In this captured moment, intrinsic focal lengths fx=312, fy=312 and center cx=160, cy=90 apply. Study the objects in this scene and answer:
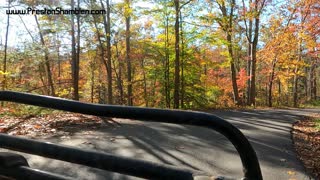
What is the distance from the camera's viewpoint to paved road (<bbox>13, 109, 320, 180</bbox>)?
5.36 meters

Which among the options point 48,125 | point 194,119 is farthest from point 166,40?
point 194,119

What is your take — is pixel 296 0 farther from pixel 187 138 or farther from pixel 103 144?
pixel 103 144

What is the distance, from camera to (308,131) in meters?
10.2

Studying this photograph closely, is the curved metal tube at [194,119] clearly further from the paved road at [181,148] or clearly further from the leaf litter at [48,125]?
the leaf litter at [48,125]

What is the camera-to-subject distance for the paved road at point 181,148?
211 inches

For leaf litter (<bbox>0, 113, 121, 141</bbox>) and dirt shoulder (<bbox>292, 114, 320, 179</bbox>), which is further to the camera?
leaf litter (<bbox>0, 113, 121, 141</bbox>)

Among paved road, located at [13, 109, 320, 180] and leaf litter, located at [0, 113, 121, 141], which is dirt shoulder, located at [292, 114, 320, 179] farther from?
leaf litter, located at [0, 113, 121, 141]

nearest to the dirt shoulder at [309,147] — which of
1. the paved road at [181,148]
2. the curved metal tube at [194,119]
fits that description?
the paved road at [181,148]

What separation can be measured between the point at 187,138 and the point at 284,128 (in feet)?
14.9

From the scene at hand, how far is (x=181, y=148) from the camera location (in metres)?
6.88

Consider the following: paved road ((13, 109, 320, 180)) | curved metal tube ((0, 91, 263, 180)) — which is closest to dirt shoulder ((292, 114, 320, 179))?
paved road ((13, 109, 320, 180))

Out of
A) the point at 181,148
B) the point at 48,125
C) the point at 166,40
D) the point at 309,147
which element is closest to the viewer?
the point at 181,148

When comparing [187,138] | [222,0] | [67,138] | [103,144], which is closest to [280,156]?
[187,138]

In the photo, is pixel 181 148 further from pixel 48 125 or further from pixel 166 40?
pixel 166 40
